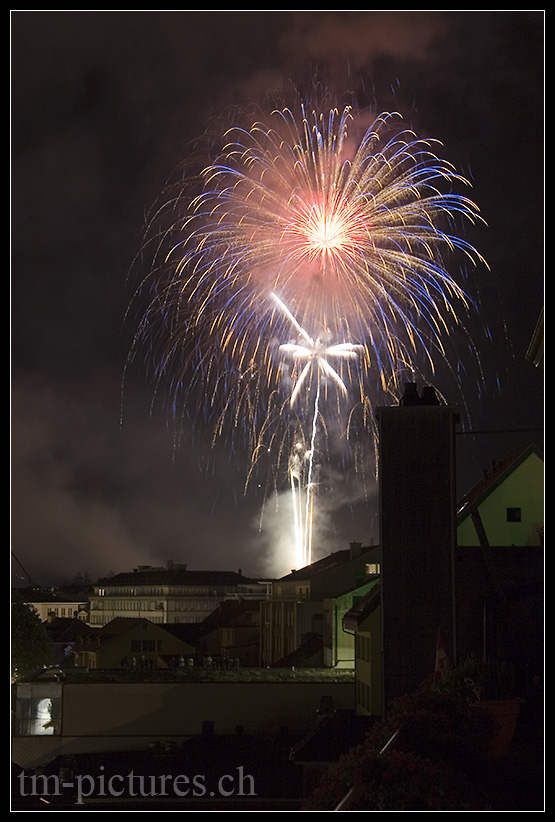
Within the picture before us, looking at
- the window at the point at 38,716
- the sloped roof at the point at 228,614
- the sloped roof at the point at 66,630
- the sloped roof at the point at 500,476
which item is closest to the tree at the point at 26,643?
the sloped roof at the point at 228,614

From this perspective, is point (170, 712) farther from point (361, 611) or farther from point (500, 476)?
point (500, 476)

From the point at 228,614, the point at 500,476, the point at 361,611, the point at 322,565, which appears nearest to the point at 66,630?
the point at 228,614

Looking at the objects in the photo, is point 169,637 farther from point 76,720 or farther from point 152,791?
point 152,791

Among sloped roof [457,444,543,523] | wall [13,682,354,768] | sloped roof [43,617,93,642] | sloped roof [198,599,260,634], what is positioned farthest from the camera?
sloped roof [43,617,93,642]

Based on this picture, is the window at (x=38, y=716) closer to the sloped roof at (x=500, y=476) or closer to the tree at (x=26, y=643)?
the sloped roof at (x=500, y=476)

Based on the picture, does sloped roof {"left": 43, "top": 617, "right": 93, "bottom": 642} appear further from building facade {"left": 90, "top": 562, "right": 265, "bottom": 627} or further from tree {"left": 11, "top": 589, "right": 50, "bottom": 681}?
building facade {"left": 90, "top": 562, "right": 265, "bottom": 627}

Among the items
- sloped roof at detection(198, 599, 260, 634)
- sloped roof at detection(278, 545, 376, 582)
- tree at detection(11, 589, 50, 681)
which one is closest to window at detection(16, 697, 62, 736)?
sloped roof at detection(278, 545, 376, 582)

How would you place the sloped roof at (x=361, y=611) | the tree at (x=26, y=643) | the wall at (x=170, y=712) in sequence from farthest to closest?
1. the tree at (x=26, y=643)
2. the wall at (x=170, y=712)
3. the sloped roof at (x=361, y=611)

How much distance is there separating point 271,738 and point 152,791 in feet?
28.8

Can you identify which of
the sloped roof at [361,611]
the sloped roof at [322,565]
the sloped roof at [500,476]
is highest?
the sloped roof at [500,476]

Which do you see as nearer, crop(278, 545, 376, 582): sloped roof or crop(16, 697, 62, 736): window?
crop(16, 697, 62, 736): window

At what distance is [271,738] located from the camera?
30.3 m

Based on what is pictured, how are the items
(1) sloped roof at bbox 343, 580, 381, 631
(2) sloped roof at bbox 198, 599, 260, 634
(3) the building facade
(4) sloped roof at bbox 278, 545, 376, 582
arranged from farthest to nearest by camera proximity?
1. (3) the building facade
2. (2) sloped roof at bbox 198, 599, 260, 634
3. (4) sloped roof at bbox 278, 545, 376, 582
4. (1) sloped roof at bbox 343, 580, 381, 631

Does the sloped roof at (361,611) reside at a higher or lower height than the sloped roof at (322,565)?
higher
